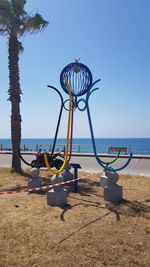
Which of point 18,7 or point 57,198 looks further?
point 18,7

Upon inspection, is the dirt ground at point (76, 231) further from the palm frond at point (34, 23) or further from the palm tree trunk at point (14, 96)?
the palm frond at point (34, 23)

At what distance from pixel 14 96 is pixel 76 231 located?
9159 mm

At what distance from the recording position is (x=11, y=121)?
11922 millimetres

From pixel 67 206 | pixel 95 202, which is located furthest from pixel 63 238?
pixel 95 202

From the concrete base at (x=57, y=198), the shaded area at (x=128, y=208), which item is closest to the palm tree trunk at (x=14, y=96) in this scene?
the concrete base at (x=57, y=198)

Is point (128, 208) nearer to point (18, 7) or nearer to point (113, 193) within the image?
point (113, 193)

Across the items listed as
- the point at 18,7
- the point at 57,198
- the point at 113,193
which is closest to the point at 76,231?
the point at 57,198

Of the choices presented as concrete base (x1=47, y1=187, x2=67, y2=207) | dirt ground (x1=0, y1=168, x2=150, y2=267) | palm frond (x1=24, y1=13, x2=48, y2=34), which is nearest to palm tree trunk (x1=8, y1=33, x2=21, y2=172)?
palm frond (x1=24, y1=13, x2=48, y2=34)

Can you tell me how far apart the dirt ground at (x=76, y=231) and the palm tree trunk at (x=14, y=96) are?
4.99 metres

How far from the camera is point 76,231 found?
13.9 ft

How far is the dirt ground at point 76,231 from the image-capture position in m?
3.29

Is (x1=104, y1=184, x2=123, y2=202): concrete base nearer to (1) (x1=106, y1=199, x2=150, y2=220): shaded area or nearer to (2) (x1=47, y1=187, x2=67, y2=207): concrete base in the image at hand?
(1) (x1=106, y1=199, x2=150, y2=220): shaded area

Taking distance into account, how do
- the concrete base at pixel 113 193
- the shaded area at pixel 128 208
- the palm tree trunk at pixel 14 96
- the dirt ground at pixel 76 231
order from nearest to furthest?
the dirt ground at pixel 76 231 → the shaded area at pixel 128 208 → the concrete base at pixel 113 193 → the palm tree trunk at pixel 14 96

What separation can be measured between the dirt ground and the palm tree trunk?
16.4ft
